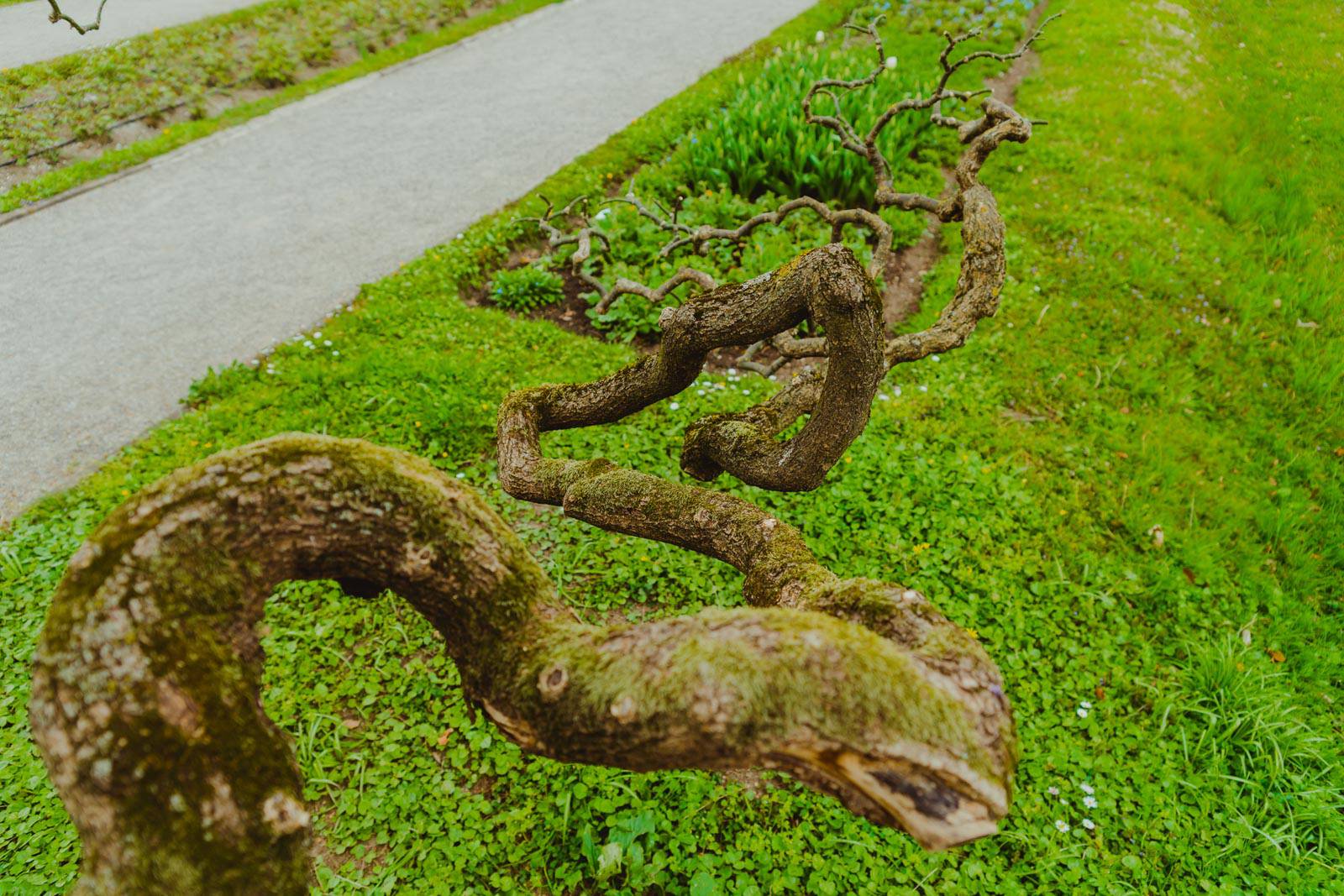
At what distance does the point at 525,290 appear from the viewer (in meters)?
6.20

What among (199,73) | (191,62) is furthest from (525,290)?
(191,62)

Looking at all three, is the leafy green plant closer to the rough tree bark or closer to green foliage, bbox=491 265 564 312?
green foliage, bbox=491 265 564 312

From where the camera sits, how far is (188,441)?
4555 millimetres

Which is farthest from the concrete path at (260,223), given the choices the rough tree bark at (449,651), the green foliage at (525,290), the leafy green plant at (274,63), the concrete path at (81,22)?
the rough tree bark at (449,651)

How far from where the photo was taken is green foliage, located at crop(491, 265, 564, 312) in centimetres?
620

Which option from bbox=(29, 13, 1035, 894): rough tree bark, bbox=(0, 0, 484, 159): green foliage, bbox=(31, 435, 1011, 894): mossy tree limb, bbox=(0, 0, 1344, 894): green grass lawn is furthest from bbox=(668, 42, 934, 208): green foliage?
bbox=(31, 435, 1011, 894): mossy tree limb

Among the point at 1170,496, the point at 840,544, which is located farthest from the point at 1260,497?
the point at 840,544

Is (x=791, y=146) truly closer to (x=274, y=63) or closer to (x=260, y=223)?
(x=260, y=223)

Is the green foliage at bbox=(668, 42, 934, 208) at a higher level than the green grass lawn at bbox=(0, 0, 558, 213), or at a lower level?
lower

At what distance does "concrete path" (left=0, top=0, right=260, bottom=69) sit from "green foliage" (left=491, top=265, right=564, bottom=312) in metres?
5.87

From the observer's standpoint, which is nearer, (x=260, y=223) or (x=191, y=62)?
(x=260, y=223)

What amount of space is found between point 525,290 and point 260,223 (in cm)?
276

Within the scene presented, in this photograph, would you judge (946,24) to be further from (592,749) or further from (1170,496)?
(592,749)

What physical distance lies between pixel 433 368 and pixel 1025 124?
159 inches
